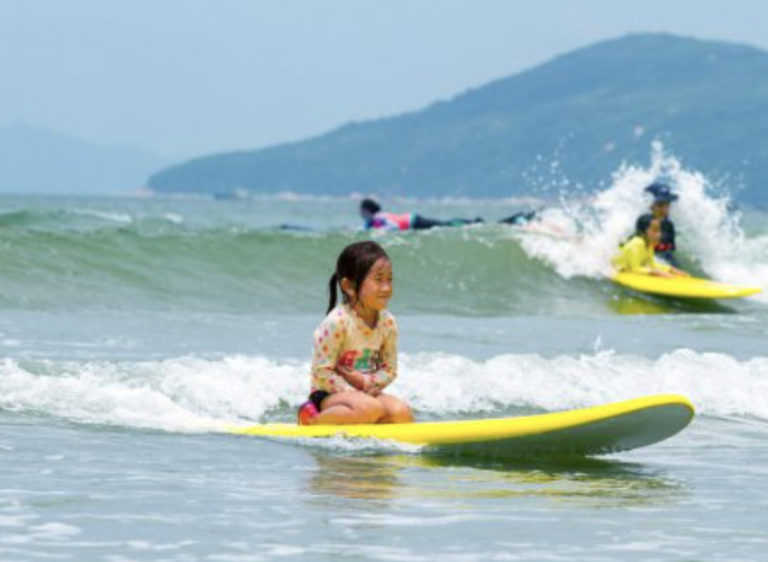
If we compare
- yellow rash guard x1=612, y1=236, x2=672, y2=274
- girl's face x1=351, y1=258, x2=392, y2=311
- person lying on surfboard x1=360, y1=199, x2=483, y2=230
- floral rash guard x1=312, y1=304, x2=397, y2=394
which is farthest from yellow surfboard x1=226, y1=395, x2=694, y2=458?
person lying on surfboard x1=360, y1=199, x2=483, y2=230

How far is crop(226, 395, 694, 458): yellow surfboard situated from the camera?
784 cm

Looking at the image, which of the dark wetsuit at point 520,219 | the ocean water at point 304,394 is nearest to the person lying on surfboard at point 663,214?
the ocean water at point 304,394

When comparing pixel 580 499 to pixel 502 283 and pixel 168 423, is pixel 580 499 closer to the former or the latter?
pixel 168 423

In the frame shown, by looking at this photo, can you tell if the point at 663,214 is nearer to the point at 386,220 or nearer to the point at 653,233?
the point at 653,233

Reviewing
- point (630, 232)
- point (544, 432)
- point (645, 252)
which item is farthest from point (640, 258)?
point (544, 432)

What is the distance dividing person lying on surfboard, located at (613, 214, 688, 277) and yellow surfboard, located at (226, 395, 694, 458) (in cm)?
1081

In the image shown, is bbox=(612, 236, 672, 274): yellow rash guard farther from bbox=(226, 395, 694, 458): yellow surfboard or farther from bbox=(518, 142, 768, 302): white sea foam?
bbox=(226, 395, 694, 458): yellow surfboard

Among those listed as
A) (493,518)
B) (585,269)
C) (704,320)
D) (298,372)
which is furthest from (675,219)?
(493,518)

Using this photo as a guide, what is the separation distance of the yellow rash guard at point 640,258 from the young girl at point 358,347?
37.7 feet

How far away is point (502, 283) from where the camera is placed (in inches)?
880

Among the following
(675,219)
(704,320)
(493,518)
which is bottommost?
(493,518)

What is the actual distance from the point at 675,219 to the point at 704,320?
8037 millimetres

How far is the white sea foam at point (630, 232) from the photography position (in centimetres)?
2297

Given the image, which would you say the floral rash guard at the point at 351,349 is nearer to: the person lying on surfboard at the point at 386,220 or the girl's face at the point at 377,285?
the girl's face at the point at 377,285
